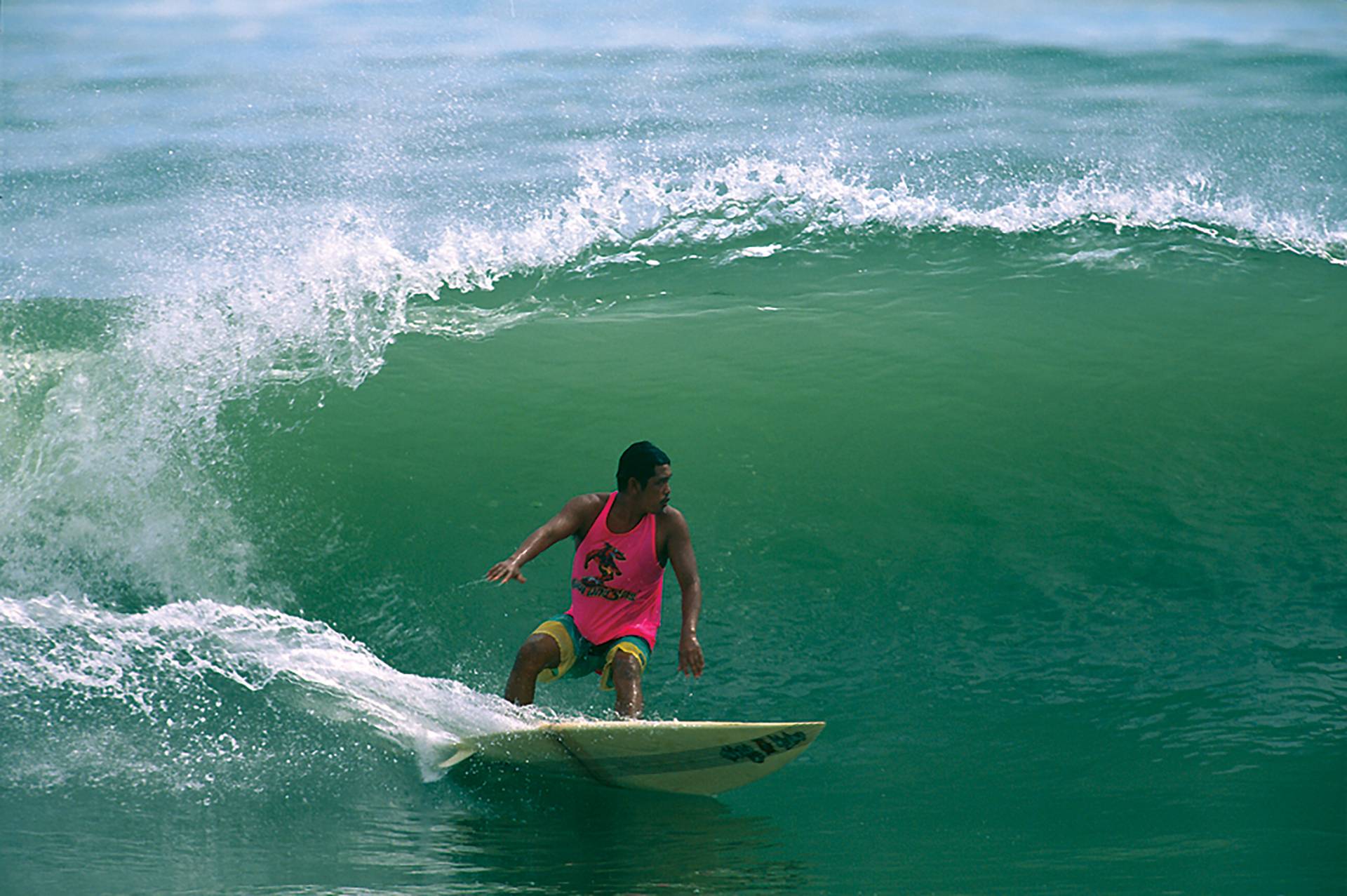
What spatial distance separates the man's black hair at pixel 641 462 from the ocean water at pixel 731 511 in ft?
2.74

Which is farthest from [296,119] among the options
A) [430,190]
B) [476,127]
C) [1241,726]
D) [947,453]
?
[1241,726]

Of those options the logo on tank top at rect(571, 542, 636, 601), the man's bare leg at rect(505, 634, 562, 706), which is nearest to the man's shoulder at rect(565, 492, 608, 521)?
the logo on tank top at rect(571, 542, 636, 601)

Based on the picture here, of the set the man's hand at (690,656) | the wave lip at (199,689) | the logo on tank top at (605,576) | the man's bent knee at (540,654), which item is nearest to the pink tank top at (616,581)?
the logo on tank top at (605,576)

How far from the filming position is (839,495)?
5566mm

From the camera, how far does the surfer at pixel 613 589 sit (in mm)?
3957

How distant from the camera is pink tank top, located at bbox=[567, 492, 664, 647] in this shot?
4.00 meters

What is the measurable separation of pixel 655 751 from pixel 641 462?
0.82 m

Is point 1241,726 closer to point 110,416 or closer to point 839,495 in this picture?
point 839,495

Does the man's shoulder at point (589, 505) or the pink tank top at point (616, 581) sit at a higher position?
the man's shoulder at point (589, 505)

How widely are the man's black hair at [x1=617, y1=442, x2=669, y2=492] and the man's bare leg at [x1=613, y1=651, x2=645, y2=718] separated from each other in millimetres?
Answer: 532

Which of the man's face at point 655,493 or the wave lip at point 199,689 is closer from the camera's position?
the man's face at point 655,493

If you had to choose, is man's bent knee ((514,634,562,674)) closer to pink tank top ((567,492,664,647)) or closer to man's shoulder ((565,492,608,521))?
pink tank top ((567,492,664,647))

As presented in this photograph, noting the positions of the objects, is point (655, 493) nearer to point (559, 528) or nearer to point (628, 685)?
point (559, 528)

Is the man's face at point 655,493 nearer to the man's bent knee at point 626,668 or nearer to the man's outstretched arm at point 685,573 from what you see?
the man's outstretched arm at point 685,573
